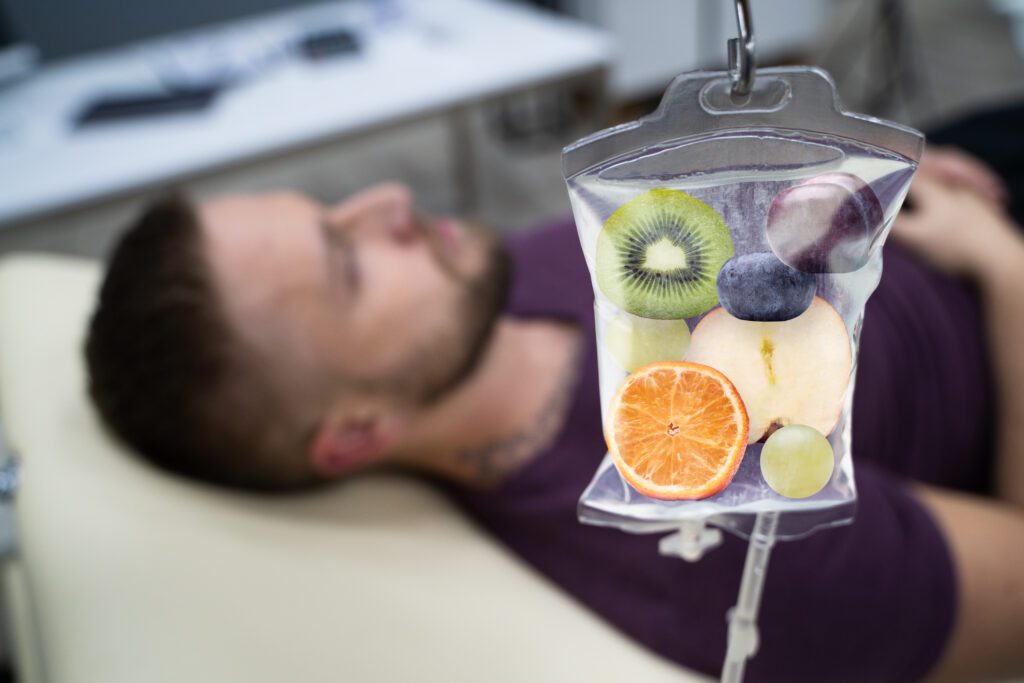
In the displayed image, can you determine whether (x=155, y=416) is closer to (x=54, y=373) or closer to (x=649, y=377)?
(x=54, y=373)

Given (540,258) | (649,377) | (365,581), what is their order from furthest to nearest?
(540,258), (365,581), (649,377)

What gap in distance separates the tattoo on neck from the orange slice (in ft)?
1.96

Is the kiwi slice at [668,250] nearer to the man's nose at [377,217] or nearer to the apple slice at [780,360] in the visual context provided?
the apple slice at [780,360]

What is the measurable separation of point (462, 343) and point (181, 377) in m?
0.32

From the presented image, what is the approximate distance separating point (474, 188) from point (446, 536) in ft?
6.00

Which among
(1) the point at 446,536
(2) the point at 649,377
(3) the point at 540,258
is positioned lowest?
(1) the point at 446,536

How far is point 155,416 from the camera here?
2.75ft

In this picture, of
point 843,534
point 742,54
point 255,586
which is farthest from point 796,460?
point 255,586

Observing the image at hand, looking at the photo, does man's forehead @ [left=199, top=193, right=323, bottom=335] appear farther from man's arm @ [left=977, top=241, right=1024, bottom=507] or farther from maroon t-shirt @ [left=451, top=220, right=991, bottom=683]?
man's arm @ [left=977, top=241, right=1024, bottom=507]

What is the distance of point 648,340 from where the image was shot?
35 centimetres

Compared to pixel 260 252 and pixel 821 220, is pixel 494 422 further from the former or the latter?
pixel 821 220

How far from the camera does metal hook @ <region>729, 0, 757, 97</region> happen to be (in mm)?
318

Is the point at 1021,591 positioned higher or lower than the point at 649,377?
lower

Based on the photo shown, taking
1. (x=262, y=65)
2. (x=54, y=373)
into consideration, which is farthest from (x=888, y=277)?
(x=262, y=65)
